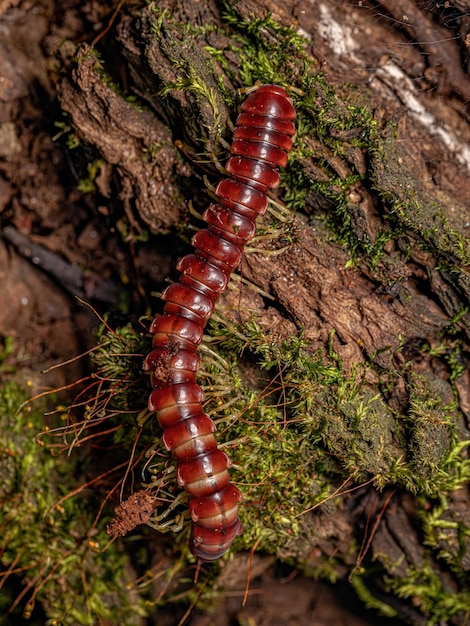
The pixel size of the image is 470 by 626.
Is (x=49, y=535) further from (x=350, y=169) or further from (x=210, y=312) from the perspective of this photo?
(x=350, y=169)

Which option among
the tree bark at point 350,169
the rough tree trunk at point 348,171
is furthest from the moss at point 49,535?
the tree bark at point 350,169

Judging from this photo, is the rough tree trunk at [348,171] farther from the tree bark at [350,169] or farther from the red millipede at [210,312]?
the red millipede at [210,312]

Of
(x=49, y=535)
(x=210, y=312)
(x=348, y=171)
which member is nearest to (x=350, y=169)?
(x=348, y=171)

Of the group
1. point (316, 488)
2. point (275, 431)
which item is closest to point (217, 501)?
point (275, 431)

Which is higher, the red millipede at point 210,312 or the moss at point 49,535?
the red millipede at point 210,312

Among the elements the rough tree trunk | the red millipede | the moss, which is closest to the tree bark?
the rough tree trunk

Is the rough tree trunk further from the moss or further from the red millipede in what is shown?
the moss

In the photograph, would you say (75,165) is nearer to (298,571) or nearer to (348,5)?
(348,5)

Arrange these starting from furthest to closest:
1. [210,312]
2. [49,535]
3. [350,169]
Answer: [49,535], [350,169], [210,312]
